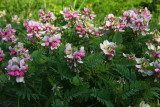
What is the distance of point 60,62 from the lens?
163 centimetres

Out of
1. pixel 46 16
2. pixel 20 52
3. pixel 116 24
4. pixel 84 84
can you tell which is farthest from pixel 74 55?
pixel 46 16

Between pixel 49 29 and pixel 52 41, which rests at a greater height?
pixel 49 29

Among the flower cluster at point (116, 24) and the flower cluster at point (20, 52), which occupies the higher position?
the flower cluster at point (116, 24)

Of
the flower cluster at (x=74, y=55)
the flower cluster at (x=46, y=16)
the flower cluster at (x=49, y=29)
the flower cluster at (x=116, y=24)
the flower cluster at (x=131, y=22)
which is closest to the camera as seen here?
the flower cluster at (x=74, y=55)

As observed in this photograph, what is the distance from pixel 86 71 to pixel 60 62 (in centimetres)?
21

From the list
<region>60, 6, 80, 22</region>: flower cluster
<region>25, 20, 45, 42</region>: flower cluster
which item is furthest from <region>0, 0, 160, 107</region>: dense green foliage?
<region>60, 6, 80, 22</region>: flower cluster

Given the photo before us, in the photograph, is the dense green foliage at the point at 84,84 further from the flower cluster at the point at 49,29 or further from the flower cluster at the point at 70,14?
the flower cluster at the point at 70,14

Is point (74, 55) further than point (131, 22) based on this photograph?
No

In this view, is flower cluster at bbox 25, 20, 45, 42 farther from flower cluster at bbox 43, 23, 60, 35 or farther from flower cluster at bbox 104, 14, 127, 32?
flower cluster at bbox 104, 14, 127, 32

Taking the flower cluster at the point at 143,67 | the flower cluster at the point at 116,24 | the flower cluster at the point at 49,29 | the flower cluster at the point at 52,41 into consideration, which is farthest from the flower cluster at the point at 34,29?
the flower cluster at the point at 143,67

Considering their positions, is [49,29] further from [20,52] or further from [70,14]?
[20,52]

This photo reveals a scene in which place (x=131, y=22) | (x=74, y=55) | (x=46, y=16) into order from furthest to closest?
(x=46, y=16) → (x=131, y=22) → (x=74, y=55)

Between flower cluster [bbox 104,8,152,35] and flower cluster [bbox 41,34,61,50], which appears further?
flower cluster [bbox 104,8,152,35]

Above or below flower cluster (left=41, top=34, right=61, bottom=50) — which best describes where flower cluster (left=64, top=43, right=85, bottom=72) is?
below
